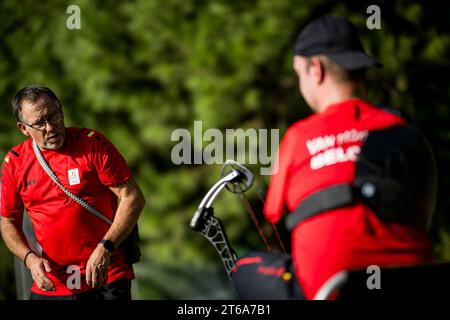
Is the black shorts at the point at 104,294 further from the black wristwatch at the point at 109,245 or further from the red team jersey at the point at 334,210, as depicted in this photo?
the red team jersey at the point at 334,210

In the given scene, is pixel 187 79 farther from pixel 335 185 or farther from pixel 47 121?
pixel 335 185

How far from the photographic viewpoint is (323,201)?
2461mm

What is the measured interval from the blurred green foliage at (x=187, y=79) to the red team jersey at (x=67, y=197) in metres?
5.79

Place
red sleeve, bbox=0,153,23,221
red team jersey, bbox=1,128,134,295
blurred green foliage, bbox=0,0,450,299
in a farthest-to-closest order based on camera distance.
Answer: blurred green foliage, bbox=0,0,450,299
red sleeve, bbox=0,153,23,221
red team jersey, bbox=1,128,134,295

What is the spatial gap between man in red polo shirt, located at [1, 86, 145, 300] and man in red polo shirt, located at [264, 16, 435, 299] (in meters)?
1.49

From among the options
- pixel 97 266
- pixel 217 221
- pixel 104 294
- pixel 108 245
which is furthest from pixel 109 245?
pixel 217 221

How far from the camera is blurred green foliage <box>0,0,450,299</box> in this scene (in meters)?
10.1

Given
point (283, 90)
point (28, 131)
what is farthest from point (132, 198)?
point (283, 90)

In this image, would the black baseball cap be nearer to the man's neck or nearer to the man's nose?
the man's neck

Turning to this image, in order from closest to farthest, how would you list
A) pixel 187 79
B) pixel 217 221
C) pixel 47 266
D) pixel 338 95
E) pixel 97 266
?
pixel 338 95 → pixel 217 221 → pixel 97 266 → pixel 47 266 → pixel 187 79

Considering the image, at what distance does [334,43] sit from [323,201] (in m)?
0.54

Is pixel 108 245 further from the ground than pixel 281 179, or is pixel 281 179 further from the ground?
pixel 281 179

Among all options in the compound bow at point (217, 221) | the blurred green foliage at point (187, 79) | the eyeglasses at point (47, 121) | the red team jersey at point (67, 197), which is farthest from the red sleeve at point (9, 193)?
the blurred green foliage at point (187, 79)

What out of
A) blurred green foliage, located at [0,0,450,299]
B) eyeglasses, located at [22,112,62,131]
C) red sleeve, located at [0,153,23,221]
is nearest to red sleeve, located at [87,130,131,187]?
eyeglasses, located at [22,112,62,131]
